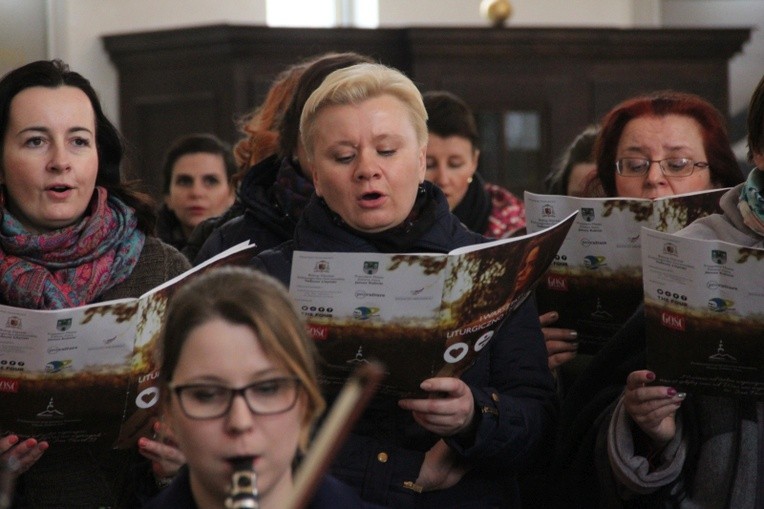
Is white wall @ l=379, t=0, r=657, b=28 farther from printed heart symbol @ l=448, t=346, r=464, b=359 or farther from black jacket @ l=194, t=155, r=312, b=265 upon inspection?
printed heart symbol @ l=448, t=346, r=464, b=359

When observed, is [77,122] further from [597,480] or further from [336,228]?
[597,480]

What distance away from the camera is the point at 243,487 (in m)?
1.62

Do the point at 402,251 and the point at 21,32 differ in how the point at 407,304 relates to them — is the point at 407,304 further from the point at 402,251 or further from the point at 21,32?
the point at 21,32

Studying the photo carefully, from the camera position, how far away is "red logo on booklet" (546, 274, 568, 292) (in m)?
3.13

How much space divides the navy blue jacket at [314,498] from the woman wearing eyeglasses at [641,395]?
31.7 inches

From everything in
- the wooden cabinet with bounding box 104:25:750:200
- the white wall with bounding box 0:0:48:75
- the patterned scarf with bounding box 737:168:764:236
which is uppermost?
the white wall with bounding box 0:0:48:75

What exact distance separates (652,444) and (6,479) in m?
1.62

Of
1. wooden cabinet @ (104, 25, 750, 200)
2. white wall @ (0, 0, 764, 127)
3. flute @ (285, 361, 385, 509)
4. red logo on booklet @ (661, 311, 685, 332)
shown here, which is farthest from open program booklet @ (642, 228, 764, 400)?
white wall @ (0, 0, 764, 127)

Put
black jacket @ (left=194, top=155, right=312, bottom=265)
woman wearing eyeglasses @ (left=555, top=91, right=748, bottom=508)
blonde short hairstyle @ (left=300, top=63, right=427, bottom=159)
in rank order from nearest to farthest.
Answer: woman wearing eyeglasses @ (left=555, top=91, right=748, bottom=508) < blonde short hairstyle @ (left=300, top=63, right=427, bottom=159) < black jacket @ (left=194, top=155, right=312, bottom=265)

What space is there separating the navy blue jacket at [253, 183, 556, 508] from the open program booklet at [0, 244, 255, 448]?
25 centimetres

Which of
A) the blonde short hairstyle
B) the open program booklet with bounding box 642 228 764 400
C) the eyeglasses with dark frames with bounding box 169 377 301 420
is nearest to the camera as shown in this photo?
the eyeglasses with dark frames with bounding box 169 377 301 420

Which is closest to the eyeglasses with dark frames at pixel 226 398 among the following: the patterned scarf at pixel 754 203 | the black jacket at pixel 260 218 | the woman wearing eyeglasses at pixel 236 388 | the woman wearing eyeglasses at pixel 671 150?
the woman wearing eyeglasses at pixel 236 388

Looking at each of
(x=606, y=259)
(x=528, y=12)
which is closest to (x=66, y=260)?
(x=606, y=259)

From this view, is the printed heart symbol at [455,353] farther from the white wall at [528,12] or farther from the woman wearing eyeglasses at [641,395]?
the white wall at [528,12]
